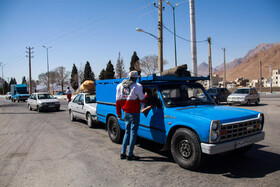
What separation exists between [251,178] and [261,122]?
1.30m

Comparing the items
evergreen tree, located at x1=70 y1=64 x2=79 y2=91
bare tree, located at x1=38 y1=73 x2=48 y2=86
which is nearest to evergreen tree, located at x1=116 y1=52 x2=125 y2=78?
evergreen tree, located at x1=70 y1=64 x2=79 y2=91

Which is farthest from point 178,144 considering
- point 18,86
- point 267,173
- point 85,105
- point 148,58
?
point 148,58

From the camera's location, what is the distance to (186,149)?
A: 13.5ft

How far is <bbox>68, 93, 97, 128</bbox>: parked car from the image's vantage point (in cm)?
882

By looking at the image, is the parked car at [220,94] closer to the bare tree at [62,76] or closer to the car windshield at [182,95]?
the car windshield at [182,95]

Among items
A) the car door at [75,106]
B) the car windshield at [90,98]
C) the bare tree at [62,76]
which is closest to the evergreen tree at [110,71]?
the bare tree at [62,76]

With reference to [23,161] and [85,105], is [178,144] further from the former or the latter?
[85,105]

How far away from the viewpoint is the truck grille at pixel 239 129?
12.5 ft

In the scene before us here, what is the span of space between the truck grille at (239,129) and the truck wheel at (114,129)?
3.05 m

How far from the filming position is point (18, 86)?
110ft

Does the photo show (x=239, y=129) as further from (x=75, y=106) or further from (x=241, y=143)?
(x=75, y=106)

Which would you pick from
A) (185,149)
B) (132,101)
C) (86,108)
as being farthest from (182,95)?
(86,108)

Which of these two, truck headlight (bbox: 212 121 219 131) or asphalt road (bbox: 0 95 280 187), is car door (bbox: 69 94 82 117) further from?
truck headlight (bbox: 212 121 219 131)

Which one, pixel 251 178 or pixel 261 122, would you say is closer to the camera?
pixel 251 178
